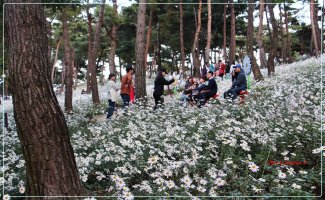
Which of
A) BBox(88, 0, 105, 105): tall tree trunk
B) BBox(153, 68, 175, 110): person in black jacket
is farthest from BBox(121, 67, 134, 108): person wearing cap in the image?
BBox(88, 0, 105, 105): tall tree trunk

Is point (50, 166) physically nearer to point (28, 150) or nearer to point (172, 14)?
point (28, 150)

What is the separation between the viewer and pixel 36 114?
3.94 metres

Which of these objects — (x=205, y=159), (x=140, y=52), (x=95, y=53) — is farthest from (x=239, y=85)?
(x=95, y=53)

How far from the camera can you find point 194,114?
29.0ft

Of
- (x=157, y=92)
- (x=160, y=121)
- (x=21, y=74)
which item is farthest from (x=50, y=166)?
(x=157, y=92)

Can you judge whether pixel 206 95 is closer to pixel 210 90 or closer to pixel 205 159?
pixel 210 90

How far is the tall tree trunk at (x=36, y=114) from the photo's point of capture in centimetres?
392

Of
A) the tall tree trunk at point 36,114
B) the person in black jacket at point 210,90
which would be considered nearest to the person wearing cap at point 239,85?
the person in black jacket at point 210,90

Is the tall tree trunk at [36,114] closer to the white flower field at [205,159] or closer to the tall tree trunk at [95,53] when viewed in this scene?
the white flower field at [205,159]

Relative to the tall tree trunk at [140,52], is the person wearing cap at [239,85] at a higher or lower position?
lower

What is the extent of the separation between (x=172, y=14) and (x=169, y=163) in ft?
93.4

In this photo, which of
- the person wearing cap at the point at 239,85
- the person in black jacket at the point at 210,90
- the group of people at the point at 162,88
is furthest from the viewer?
the person in black jacket at the point at 210,90

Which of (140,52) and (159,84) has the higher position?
(140,52)

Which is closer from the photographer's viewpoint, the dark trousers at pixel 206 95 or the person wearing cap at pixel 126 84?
the dark trousers at pixel 206 95
